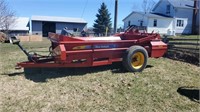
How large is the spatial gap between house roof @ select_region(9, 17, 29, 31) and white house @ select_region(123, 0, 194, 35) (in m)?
20.5

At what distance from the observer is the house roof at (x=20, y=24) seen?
44.1 m

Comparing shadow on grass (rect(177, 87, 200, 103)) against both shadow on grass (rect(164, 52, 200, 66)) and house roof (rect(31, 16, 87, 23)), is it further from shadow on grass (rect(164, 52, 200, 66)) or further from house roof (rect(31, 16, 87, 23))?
house roof (rect(31, 16, 87, 23))

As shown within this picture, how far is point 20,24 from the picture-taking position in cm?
4612

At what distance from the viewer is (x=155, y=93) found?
5242 millimetres

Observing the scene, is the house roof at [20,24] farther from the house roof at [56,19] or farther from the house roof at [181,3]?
the house roof at [181,3]

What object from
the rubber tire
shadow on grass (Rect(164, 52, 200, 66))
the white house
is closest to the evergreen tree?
the white house

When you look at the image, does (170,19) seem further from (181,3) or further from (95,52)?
(95,52)

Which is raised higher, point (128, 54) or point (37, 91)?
point (128, 54)

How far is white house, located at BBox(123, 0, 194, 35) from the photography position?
1471 inches

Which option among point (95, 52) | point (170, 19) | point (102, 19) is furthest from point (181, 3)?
point (95, 52)

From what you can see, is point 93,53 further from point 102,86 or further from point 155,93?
point 155,93

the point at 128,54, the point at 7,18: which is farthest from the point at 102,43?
the point at 7,18

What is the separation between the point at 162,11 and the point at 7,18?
2552 centimetres

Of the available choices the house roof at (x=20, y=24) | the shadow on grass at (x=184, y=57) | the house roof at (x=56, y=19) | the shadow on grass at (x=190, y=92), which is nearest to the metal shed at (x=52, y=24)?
the house roof at (x=56, y=19)
